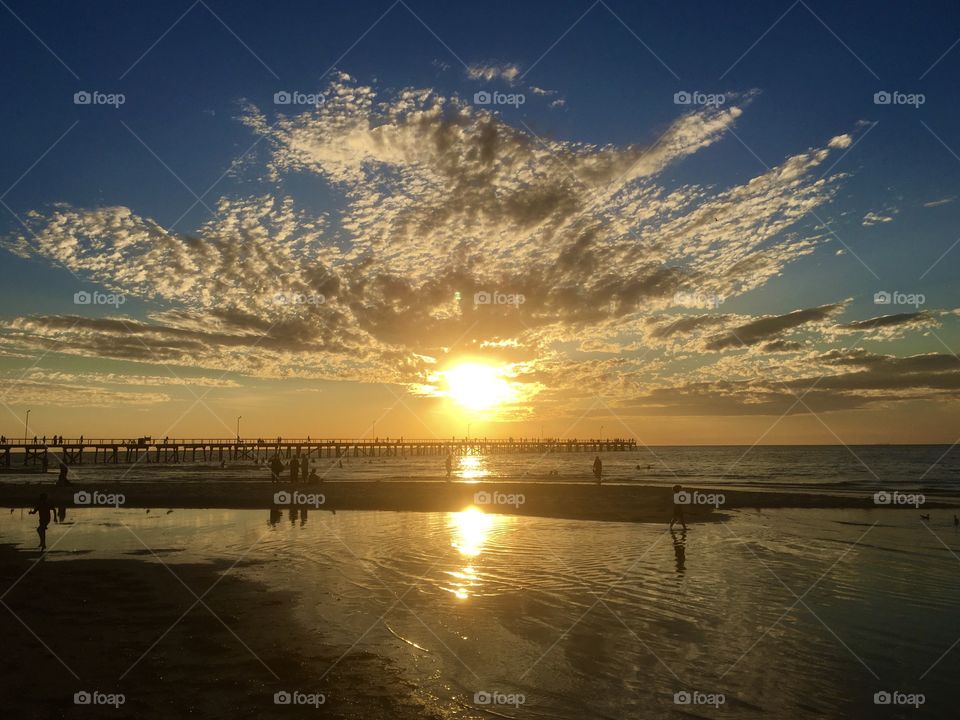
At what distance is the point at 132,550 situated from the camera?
2086 centimetres

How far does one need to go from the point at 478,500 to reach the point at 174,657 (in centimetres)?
2955

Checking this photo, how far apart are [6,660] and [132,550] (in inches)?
447

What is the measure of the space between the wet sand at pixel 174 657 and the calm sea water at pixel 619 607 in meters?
0.57

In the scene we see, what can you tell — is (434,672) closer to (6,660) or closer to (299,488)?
(6,660)

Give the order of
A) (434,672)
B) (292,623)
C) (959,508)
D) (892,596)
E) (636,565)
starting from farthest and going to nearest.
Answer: (959,508)
(636,565)
(892,596)
(292,623)
(434,672)

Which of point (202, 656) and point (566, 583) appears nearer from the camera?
point (202, 656)

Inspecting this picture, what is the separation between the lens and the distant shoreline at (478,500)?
34.1 m

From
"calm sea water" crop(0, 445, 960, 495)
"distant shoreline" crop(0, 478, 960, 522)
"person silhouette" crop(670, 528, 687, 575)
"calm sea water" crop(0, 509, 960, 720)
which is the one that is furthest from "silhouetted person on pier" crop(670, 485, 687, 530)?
"calm sea water" crop(0, 445, 960, 495)

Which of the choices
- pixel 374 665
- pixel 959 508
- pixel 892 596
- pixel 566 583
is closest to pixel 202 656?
pixel 374 665

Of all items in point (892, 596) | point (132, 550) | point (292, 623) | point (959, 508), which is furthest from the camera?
point (959, 508)

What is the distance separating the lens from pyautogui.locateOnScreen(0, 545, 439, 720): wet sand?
28.5 ft

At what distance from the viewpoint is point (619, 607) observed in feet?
45.6

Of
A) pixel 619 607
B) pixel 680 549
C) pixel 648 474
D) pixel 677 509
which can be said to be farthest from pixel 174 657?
pixel 648 474

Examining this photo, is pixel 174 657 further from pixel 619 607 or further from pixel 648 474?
pixel 648 474
